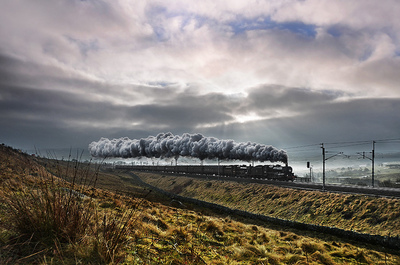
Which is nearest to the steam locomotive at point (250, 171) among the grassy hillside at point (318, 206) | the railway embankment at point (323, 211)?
the grassy hillside at point (318, 206)

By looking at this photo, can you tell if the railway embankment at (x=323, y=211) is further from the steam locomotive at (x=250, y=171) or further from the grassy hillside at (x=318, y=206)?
the steam locomotive at (x=250, y=171)

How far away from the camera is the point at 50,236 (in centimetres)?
506

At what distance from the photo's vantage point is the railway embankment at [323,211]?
23125mm

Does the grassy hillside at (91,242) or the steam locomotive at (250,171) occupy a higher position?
the grassy hillside at (91,242)

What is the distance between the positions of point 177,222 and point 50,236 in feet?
18.6

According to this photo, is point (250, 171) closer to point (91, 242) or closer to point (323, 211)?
point (323, 211)

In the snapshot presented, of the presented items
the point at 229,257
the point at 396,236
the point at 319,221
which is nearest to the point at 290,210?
the point at 319,221

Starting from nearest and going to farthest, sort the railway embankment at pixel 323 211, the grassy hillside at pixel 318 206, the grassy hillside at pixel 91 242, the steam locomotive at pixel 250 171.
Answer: the grassy hillside at pixel 91 242 → the railway embankment at pixel 323 211 → the grassy hillside at pixel 318 206 → the steam locomotive at pixel 250 171

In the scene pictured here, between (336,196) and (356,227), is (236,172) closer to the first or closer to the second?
(336,196)

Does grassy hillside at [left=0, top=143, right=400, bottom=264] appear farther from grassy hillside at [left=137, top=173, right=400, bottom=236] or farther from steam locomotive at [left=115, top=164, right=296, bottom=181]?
steam locomotive at [left=115, top=164, right=296, bottom=181]

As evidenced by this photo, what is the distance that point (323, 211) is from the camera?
29219mm

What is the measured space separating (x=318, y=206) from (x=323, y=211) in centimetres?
140

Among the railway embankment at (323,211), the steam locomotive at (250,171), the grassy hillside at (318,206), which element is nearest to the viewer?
the railway embankment at (323,211)

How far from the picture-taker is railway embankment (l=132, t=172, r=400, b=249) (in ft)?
75.9
